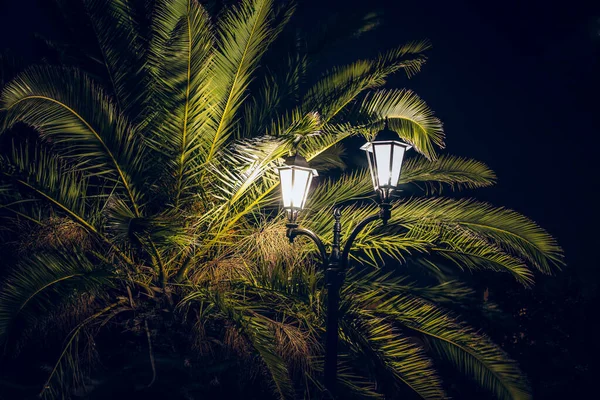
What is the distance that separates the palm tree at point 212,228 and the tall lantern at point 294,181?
38 cm

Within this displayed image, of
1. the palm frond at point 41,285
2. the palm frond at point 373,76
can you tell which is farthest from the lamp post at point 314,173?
the palm frond at point 41,285

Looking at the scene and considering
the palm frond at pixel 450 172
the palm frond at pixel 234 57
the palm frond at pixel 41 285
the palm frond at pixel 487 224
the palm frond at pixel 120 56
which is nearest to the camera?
the palm frond at pixel 41 285

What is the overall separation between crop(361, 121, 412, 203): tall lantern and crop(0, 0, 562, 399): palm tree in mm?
727

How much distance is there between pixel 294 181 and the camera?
174 inches

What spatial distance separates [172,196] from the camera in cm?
558

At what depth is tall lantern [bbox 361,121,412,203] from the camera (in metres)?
4.30

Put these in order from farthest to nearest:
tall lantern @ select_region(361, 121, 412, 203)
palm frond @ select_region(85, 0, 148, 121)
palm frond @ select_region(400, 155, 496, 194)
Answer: palm frond @ select_region(400, 155, 496, 194) < palm frond @ select_region(85, 0, 148, 121) < tall lantern @ select_region(361, 121, 412, 203)

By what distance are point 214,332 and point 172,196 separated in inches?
64.8

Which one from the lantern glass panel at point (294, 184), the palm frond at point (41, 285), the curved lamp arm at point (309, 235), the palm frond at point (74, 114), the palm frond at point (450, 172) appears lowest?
the palm frond at point (41, 285)

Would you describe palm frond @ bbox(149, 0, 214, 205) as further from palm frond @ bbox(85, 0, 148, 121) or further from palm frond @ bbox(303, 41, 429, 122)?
palm frond @ bbox(303, 41, 429, 122)

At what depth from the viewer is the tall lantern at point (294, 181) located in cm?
439

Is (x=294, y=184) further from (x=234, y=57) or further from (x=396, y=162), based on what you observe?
(x=234, y=57)

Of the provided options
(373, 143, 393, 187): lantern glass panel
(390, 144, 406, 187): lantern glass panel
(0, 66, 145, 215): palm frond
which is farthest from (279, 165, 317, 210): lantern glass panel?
(0, 66, 145, 215): palm frond

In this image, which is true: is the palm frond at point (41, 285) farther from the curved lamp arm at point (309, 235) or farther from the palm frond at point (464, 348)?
the palm frond at point (464, 348)
